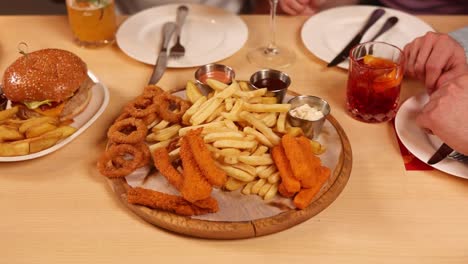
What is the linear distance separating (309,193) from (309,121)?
249mm

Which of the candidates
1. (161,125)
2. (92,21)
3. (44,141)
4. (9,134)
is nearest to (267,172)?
(161,125)

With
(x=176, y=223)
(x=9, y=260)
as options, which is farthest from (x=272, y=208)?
(x=9, y=260)

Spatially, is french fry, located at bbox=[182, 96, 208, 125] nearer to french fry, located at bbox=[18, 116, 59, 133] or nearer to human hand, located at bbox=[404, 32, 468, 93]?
french fry, located at bbox=[18, 116, 59, 133]

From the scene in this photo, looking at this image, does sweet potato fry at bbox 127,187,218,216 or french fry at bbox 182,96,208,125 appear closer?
sweet potato fry at bbox 127,187,218,216

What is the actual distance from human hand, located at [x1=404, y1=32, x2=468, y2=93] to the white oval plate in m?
1.03

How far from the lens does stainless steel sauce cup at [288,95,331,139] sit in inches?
62.8

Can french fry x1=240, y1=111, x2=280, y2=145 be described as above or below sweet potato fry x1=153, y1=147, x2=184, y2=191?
above

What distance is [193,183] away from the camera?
136cm

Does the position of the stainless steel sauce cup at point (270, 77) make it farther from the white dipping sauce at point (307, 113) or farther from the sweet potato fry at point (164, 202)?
the sweet potato fry at point (164, 202)

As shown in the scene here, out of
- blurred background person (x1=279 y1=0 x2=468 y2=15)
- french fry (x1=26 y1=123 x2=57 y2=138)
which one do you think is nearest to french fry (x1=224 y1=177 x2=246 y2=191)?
french fry (x1=26 y1=123 x2=57 y2=138)

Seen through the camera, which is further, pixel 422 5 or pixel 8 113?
pixel 422 5

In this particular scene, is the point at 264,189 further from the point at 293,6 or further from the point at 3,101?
the point at 293,6

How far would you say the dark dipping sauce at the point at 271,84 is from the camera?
5.74 feet

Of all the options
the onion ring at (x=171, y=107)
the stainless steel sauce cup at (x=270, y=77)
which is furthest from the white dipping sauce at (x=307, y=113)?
the onion ring at (x=171, y=107)
